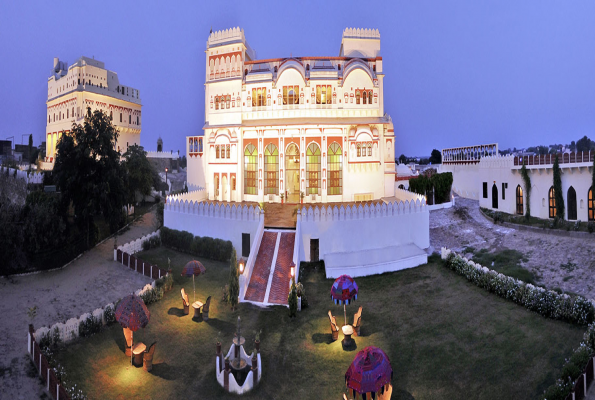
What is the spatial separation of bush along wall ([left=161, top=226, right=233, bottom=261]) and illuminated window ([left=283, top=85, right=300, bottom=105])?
37.6ft

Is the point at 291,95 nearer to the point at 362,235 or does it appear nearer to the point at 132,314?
the point at 362,235

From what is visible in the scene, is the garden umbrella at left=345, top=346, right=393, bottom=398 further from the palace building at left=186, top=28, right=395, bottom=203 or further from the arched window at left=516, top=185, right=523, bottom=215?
the arched window at left=516, top=185, right=523, bottom=215

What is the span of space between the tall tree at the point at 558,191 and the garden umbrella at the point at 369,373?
21804 millimetres

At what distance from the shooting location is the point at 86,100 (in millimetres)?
40375

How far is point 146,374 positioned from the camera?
10688 millimetres

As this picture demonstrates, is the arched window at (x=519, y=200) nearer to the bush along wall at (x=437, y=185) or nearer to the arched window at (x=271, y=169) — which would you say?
the bush along wall at (x=437, y=185)

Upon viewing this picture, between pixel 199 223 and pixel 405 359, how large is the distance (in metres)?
13.4

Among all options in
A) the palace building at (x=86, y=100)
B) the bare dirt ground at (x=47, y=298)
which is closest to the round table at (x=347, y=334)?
the bare dirt ground at (x=47, y=298)

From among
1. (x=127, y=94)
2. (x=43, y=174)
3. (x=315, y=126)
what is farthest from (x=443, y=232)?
(x=127, y=94)

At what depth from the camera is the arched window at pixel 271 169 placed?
87.4 ft

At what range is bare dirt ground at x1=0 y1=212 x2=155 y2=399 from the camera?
34.3 feet

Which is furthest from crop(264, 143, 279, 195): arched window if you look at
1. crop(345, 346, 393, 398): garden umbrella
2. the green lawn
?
crop(345, 346, 393, 398): garden umbrella

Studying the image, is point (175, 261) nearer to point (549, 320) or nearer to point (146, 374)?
point (146, 374)

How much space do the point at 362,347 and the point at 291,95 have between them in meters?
18.7
